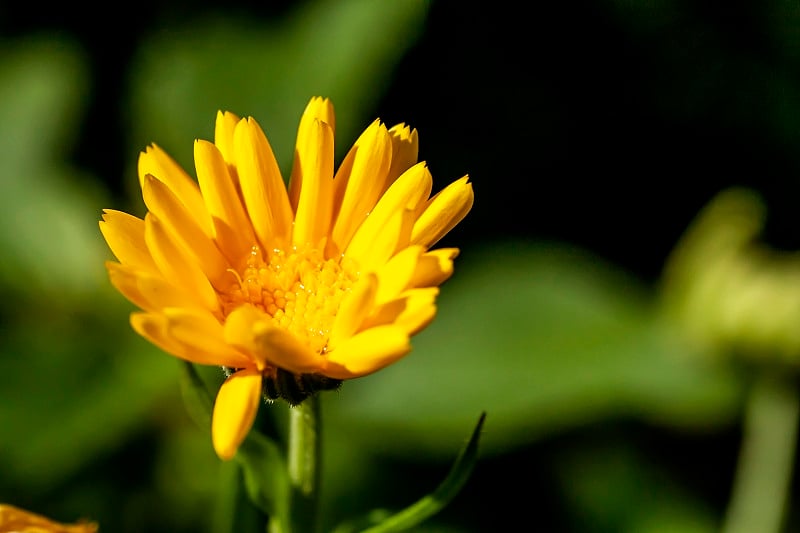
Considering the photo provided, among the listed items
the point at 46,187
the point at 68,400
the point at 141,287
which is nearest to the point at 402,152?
the point at 141,287

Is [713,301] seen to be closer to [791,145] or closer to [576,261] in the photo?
[576,261]

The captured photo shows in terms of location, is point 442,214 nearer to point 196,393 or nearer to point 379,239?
point 379,239

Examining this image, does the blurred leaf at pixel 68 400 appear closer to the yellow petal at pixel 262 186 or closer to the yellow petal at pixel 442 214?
the yellow petal at pixel 262 186

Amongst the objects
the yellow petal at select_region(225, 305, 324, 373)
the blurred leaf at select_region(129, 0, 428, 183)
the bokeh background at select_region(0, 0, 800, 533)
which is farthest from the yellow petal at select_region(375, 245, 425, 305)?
the blurred leaf at select_region(129, 0, 428, 183)

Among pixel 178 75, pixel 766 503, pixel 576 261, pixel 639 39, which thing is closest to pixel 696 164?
pixel 639 39

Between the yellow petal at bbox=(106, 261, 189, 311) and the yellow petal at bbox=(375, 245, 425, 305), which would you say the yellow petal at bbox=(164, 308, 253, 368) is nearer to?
the yellow petal at bbox=(106, 261, 189, 311)

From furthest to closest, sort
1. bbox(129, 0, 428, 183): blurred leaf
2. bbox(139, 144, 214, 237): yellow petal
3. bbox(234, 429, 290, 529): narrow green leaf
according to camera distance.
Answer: bbox(129, 0, 428, 183): blurred leaf < bbox(234, 429, 290, 529): narrow green leaf < bbox(139, 144, 214, 237): yellow petal
